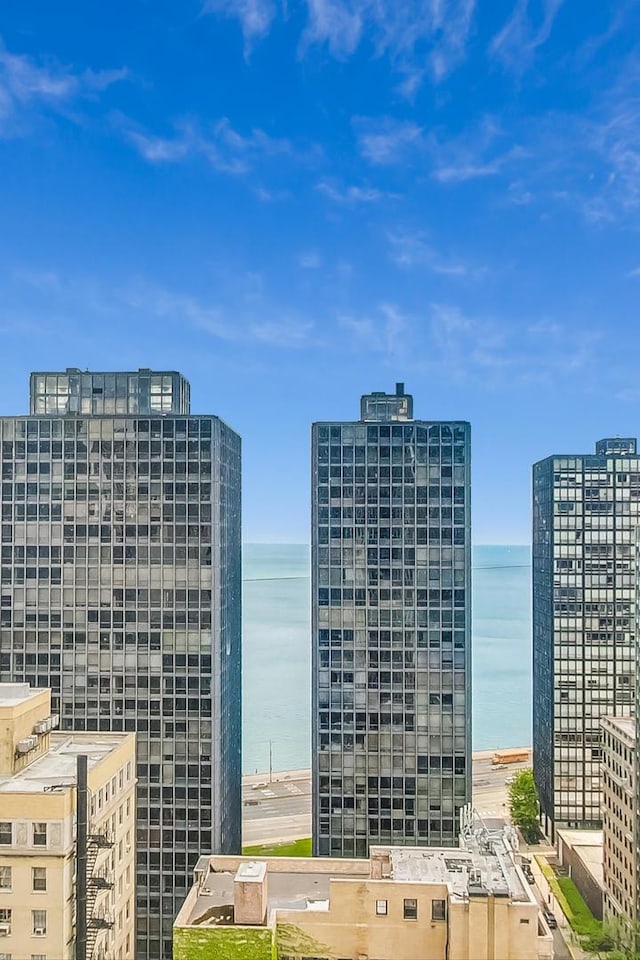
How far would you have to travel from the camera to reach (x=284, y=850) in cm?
8712

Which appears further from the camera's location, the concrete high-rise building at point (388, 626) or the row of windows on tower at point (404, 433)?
the row of windows on tower at point (404, 433)

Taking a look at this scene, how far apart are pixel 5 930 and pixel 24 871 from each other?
3.01 m

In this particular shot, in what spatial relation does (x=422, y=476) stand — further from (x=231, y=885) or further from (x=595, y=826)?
(x=595, y=826)

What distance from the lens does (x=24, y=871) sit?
41594 mm

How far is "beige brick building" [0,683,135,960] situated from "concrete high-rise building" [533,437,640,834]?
5805cm

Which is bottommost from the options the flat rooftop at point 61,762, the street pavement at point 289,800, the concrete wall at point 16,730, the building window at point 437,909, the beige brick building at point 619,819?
the street pavement at point 289,800

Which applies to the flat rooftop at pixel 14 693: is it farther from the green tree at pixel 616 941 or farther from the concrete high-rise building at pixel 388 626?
the green tree at pixel 616 941

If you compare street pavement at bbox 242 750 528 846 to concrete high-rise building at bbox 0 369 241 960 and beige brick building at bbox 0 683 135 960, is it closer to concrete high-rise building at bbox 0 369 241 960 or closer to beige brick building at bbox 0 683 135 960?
concrete high-rise building at bbox 0 369 241 960

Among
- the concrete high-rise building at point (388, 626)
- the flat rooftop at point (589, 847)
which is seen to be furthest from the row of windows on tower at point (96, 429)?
the flat rooftop at point (589, 847)

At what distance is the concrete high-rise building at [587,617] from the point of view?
95000mm

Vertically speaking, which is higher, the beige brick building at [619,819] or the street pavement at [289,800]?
the beige brick building at [619,819]

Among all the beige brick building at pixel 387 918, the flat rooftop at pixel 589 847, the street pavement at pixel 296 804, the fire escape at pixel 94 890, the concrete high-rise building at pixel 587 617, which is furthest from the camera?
the concrete high-rise building at pixel 587 617

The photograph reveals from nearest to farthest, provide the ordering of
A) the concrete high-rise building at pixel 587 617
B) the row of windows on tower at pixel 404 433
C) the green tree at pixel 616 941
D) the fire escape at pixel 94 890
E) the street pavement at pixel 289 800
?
1. the fire escape at pixel 94 890
2. the green tree at pixel 616 941
3. the row of windows on tower at pixel 404 433
4. the concrete high-rise building at pixel 587 617
5. the street pavement at pixel 289 800

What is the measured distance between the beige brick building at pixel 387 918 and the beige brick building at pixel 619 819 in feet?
102
